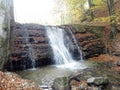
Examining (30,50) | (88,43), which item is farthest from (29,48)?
(88,43)

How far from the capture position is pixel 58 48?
17.2 m

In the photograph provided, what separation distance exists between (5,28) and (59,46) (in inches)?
298

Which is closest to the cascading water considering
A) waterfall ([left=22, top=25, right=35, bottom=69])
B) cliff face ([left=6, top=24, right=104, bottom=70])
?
cliff face ([left=6, top=24, right=104, bottom=70])

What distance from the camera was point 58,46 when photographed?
17.4 m

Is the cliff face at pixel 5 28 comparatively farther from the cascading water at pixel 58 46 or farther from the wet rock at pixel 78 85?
the cascading water at pixel 58 46

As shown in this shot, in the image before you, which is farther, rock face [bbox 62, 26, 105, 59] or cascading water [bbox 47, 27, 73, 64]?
rock face [bbox 62, 26, 105, 59]

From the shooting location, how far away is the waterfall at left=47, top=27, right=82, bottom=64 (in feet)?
54.3

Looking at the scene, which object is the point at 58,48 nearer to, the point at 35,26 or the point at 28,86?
the point at 35,26

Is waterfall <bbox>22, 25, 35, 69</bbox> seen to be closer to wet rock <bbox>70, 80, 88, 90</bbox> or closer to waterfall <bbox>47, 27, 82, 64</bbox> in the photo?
waterfall <bbox>47, 27, 82, 64</bbox>

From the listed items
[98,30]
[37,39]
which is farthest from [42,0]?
[37,39]

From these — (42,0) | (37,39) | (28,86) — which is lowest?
(28,86)

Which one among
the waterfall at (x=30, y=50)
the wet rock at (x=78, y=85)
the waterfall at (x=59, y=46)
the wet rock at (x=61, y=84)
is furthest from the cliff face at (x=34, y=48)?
the wet rock at (x=61, y=84)

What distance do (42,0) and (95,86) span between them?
46306mm

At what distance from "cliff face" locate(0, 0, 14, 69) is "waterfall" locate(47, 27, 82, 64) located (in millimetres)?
6289
